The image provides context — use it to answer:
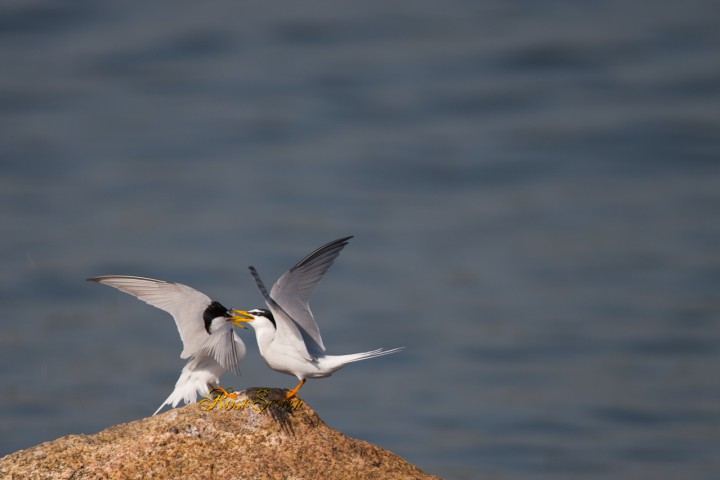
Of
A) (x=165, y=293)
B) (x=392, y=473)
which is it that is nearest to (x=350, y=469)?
(x=392, y=473)

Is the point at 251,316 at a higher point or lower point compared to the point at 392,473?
higher

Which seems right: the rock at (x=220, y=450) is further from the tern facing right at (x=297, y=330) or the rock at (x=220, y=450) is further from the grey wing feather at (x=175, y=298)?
the grey wing feather at (x=175, y=298)

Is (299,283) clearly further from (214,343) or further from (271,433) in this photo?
(271,433)

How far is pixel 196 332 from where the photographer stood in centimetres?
694

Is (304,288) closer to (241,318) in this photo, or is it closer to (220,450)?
(241,318)

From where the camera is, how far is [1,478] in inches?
230

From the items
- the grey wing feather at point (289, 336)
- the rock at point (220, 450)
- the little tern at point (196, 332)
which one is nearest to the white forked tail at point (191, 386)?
the little tern at point (196, 332)

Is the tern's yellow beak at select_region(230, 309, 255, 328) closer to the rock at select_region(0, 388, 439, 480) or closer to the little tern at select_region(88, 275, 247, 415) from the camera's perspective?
the little tern at select_region(88, 275, 247, 415)

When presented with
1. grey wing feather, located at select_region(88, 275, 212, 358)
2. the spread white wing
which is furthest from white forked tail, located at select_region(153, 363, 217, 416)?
the spread white wing

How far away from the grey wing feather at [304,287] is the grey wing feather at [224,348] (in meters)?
0.57

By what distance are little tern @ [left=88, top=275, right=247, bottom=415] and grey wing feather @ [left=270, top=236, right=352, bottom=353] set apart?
42 centimetres

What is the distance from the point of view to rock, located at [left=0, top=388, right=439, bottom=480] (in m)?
5.85

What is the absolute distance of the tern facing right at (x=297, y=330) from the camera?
6613mm

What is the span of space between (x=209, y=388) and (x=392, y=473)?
1.56 metres
